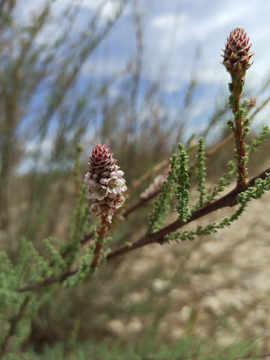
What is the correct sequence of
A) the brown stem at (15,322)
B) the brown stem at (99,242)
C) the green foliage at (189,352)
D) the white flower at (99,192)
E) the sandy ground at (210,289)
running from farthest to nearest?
the sandy ground at (210,289) < the brown stem at (15,322) < the green foliage at (189,352) < the brown stem at (99,242) < the white flower at (99,192)

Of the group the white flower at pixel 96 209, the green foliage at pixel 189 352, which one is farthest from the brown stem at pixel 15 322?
the white flower at pixel 96 209

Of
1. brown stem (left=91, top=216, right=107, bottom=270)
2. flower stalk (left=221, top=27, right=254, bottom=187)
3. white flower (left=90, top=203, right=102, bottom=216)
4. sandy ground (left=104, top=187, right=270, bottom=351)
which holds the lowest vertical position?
sandy ground (left=104, top=187, right=270, bottom=351)

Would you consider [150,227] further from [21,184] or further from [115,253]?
[21,184]

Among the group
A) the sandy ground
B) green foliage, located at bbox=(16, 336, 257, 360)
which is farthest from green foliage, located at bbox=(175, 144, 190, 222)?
the sandy ground

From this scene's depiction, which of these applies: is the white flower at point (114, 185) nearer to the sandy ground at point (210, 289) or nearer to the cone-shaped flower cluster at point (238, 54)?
the cone-shaped flower cluster at point (238, 54)

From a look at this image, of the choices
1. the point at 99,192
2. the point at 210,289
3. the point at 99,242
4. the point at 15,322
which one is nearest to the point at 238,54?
the point at 99,192

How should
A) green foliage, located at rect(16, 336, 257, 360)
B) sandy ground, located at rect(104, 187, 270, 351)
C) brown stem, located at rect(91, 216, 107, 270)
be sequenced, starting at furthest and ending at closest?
1. sandy ground, located at rect(104, 187, 270, 351)
2. green foliage, located at rect(16, 336, 257, 360)
3. brown stem, located at rect(91, 216, 107, 270)

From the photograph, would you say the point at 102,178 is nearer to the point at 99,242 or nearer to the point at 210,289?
the point at 99,242

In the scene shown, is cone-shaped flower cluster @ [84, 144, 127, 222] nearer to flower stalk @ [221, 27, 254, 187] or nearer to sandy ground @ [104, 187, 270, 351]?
flower stalk @ [221, 27, 254, 187]
